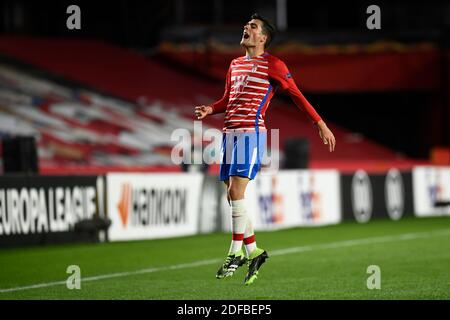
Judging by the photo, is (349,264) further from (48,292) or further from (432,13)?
(432,13)

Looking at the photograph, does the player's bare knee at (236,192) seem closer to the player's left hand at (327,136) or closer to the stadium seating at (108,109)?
the player's left hand at (327,136)

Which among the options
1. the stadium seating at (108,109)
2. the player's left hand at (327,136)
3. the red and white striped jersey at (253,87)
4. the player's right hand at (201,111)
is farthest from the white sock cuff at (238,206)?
the stadium seating at (108,109)

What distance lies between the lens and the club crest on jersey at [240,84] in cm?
941

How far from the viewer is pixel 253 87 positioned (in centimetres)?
940

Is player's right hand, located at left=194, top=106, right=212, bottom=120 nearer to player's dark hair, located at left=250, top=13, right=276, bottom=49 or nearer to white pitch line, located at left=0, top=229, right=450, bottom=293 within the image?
player's dark hair, located at left=250, top=13, right=276, bottom=49

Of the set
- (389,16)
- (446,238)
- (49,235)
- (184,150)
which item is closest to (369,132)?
(389,16)

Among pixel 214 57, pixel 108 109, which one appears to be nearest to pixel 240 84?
pixel 108 109

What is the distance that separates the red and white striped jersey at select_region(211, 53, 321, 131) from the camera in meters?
9.34

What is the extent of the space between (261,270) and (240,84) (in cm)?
275

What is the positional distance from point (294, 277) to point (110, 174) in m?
5.88

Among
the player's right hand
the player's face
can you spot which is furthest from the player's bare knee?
the player's face
